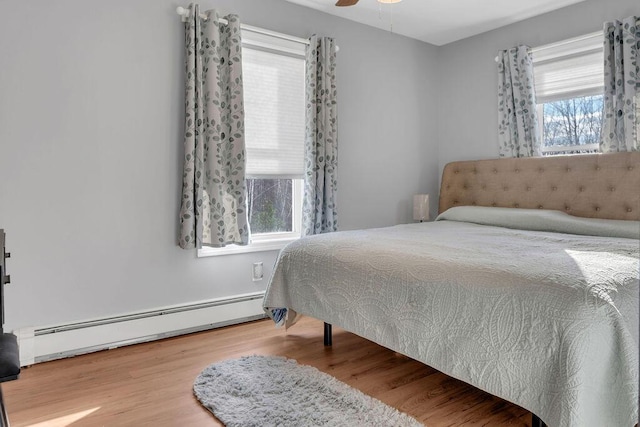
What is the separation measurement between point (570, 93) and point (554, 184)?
2.34ft

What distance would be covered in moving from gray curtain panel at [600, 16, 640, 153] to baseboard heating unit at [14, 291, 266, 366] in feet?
8.77

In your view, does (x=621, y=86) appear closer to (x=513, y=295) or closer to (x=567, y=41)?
(x=567, y=41)

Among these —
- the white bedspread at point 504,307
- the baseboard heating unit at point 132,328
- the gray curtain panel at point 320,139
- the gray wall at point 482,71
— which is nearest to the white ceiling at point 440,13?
the gray wall at point 482,71

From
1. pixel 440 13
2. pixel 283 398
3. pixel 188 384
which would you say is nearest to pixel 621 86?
pixel 440 13

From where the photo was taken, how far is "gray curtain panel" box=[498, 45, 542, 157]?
3424 millimetres

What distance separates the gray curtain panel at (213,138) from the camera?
2686 millimetres

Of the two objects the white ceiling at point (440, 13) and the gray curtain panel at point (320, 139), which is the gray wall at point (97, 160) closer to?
the gray curtain panel at point (320, 139)

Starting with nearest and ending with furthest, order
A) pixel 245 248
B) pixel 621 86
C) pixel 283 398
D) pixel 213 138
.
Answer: pixel 283 398 → pixel 213 138 → pixel 621 86 → pixel 245 248

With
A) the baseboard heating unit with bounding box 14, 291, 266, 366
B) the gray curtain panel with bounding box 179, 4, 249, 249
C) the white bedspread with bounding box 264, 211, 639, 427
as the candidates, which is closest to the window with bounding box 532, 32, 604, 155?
the white bedspread with bounding box 264, 211, 639, 427

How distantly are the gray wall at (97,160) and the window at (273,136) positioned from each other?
0.14m

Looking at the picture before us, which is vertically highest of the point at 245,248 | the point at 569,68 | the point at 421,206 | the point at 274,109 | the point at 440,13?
the point at 440,13

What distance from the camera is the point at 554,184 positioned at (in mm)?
3189

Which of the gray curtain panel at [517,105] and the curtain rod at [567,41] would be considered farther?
the gray curtain panel at [517,105]

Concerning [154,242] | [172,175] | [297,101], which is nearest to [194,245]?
[154,242]
